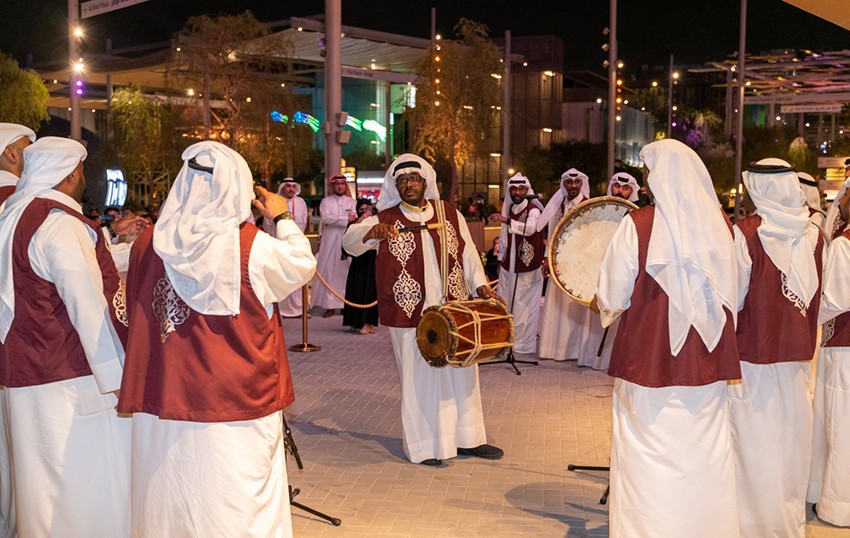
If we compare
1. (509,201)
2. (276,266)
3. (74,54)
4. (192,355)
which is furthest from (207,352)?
(74,54)

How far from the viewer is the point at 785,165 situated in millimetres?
5004

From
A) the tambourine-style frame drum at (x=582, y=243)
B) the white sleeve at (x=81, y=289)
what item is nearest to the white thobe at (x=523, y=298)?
the tambourine-style frame drum at (x=582, y=243)

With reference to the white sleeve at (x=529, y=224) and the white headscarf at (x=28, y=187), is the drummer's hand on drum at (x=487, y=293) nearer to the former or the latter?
the white headscarf at (x=28, y=187)

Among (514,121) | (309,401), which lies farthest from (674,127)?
(309,401)

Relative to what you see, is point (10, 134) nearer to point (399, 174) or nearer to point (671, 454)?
point (399, 174)

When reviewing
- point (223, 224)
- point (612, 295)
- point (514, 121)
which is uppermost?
point (514, 121)

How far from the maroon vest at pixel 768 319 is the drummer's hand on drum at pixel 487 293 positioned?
6.36 feet

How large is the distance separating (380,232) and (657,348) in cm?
262

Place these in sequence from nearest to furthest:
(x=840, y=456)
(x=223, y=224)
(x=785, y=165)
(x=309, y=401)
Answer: (x=223, y=224) < (x=785, y=165) < (x=840, y=456) < (x=309, y=401)

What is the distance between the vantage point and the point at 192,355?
13.0 feet

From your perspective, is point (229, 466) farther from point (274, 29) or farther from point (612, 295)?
point (274, 29)

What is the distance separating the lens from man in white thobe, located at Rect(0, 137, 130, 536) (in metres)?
4.48

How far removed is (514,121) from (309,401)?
52.3 metres

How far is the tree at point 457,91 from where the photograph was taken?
3756 centimetres
